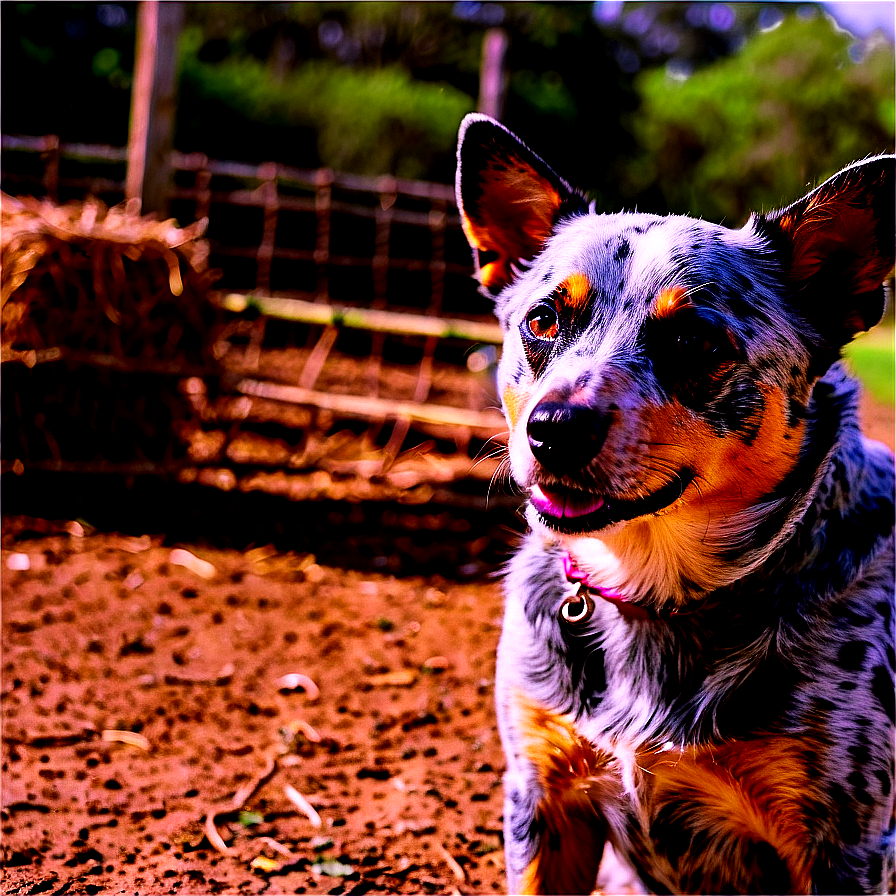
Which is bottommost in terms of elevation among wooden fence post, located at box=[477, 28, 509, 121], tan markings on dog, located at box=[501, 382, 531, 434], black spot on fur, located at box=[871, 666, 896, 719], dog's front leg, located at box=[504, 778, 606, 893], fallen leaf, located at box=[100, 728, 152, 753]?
fallen leaf, located at box=[100, 728, 152, 753]

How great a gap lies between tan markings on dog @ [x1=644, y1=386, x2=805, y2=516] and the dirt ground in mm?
1497

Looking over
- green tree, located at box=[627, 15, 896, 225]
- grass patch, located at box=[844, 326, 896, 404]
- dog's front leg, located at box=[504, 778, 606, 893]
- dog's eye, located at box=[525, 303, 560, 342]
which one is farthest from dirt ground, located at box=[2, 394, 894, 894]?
green tree, located at box=[627, 15, 896, 225]

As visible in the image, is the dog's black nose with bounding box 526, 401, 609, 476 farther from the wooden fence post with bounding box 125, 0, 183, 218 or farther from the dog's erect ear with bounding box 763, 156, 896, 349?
the wooden fence post with bounding box 125, 0, 183, 218

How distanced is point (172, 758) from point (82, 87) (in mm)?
7665

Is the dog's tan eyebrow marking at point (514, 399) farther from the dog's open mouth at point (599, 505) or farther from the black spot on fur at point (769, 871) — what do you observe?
the black spot on fur at point (769, 871)

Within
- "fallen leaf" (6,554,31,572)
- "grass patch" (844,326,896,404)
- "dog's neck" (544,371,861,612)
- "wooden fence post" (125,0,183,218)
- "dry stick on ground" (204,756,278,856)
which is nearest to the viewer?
"dog's neck" (544,371,861,612)

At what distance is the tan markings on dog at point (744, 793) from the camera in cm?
209

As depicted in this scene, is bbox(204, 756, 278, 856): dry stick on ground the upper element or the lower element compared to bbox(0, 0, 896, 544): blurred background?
lower

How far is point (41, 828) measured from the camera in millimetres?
2996

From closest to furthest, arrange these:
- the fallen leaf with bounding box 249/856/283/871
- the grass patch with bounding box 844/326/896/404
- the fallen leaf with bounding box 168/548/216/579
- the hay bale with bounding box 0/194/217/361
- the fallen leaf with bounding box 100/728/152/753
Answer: the fallen leaf with bounding box 249/856/283/871 → the fallen leaf with bounding box 100/728/152/753 → the fallen leaf with bounding box 168/548/216/579 → the hay bale with bounding box 0/194/217/361 → the grass patch with bounding box 844/326/896/404

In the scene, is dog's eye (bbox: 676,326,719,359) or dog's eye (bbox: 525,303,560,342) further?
dog's eye (bbox: 525,303,560,342)

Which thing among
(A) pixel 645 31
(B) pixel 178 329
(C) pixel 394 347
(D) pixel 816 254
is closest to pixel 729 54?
(A) pixel 645 31

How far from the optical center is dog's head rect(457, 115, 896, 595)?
208cm

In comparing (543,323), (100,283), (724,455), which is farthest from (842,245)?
(100,283)
